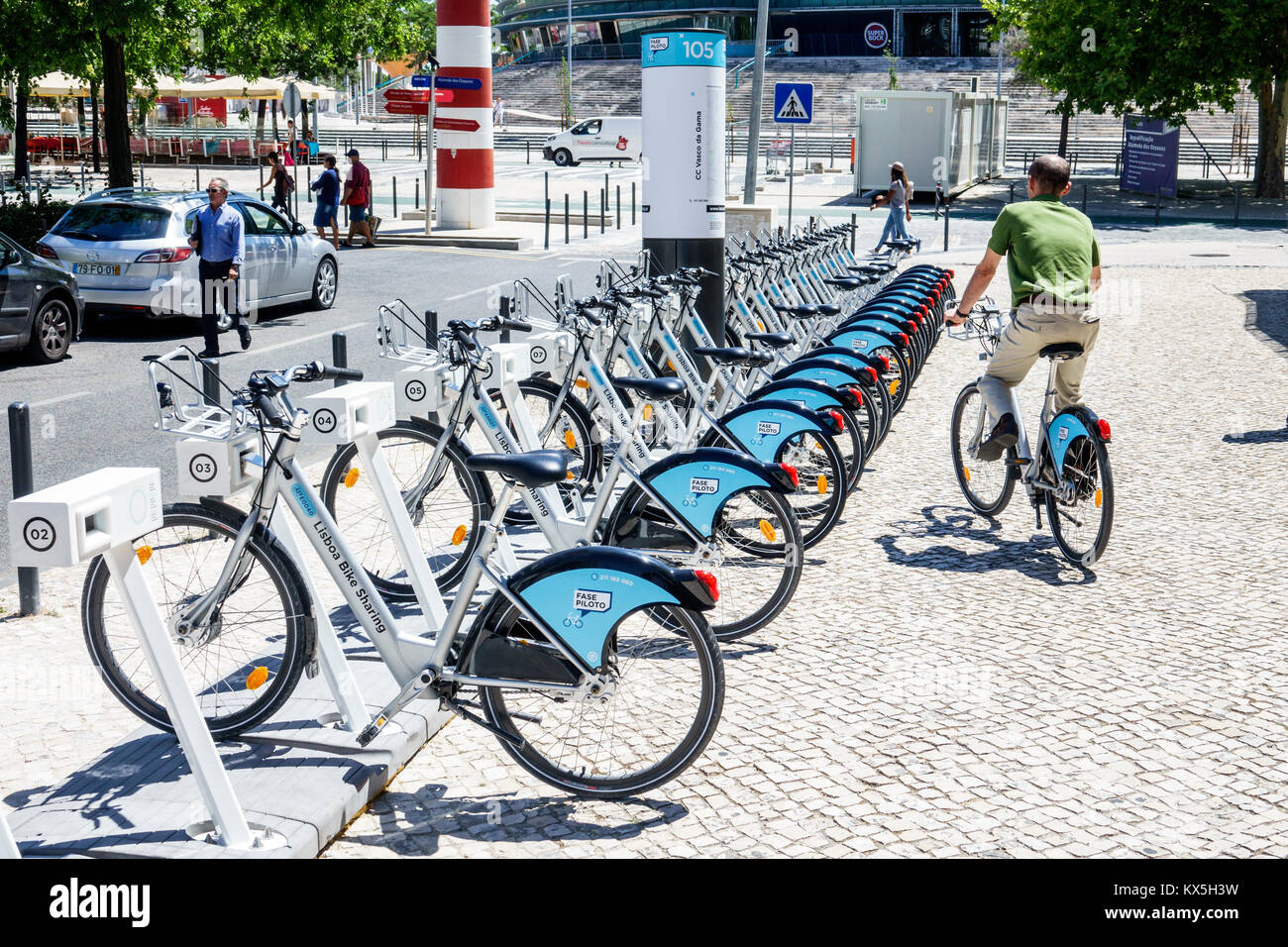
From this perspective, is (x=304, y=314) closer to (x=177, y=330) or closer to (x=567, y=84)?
(x=177, y=330)

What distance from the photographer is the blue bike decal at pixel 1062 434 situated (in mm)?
6863

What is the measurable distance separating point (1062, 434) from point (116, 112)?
1996 centimetres

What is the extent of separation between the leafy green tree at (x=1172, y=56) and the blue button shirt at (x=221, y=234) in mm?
28219

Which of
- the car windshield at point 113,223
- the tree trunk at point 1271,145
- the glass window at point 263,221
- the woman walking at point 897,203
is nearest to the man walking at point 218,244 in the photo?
the car windshield at point 113,223

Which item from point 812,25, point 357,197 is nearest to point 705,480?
point 357,197

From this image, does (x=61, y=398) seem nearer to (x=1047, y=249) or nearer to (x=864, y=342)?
(x=864, y=342)

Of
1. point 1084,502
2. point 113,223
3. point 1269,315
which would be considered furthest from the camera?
point 1269,315

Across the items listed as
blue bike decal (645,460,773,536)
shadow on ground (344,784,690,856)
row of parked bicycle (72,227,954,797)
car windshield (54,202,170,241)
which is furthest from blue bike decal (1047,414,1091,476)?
car windshield (54,202,170,241)

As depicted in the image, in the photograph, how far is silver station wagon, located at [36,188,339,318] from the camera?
15.4m

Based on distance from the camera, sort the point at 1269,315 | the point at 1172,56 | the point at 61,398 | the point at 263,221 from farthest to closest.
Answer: the point at 1172,56 < the point at 263,221 < the point at 1269,315 < the point at 61,398

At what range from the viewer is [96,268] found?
1556 cm

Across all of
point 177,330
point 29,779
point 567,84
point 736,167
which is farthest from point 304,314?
point 567,84
